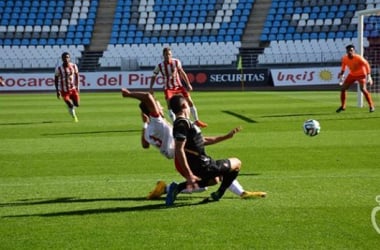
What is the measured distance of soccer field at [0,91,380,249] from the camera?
6305 millimetres

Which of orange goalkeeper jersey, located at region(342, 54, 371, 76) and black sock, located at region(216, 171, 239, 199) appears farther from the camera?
orange goalkeeper jersey, located at region(342, 54, 371, 76)

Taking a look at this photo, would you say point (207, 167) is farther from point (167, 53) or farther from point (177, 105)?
point (167, 53)

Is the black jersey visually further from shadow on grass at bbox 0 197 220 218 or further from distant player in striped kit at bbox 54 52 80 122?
distant player in striped kit at bbox 54 52 80 122

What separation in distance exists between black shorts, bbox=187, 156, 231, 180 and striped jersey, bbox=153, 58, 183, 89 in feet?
32.1

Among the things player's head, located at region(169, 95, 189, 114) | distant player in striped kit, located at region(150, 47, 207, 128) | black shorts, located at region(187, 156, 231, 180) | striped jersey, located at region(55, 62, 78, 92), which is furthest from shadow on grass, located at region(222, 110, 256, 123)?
player's head, located at region(169, 95, 189, 114)

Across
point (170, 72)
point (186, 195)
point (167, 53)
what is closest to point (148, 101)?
point (186, 195)

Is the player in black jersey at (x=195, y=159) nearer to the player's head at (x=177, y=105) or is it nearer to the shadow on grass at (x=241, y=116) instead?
the player's head at (x=177, y=105)

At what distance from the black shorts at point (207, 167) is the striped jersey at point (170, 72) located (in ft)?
32.1

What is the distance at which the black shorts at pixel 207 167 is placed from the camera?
25.4 feet

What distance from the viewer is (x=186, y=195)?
8516 millimetres

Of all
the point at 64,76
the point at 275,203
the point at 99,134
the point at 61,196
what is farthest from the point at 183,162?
the point at 64,76

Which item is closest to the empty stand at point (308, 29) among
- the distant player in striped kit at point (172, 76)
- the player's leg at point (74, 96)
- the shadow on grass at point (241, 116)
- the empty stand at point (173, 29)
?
the empty stand at point (173, 29)

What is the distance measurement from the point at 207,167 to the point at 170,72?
9979 millimetres

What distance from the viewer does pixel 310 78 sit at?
36.1 metres
